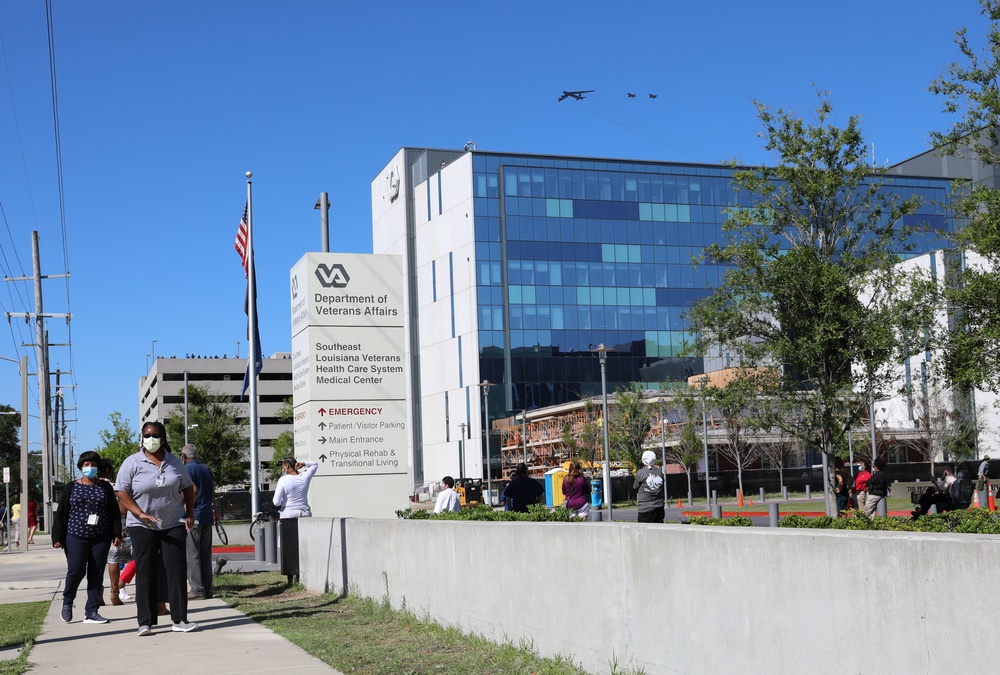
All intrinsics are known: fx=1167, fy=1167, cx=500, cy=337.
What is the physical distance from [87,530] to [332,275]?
380 inches

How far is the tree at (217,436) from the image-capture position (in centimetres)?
7112

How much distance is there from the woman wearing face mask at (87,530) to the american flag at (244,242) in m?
13.3

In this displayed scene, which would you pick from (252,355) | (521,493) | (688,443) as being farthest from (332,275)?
(688,443)

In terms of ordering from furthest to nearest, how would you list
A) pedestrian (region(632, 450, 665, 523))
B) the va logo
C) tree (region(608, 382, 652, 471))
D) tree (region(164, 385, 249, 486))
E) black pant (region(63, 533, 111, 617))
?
tree (region(164, 385, 249, 486)) → tree (region(608, 382, 652, 471)) → the va logo → pedestrian (region(632, 450, 665, 523)) → black pant (region(63, 533, 111, 617))

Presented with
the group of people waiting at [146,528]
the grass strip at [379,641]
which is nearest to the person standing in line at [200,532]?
the group of people waiting at [146,528]

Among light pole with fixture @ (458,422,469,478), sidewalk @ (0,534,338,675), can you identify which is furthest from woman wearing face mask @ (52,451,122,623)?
light pole with fixture @ (458,422,469,478)

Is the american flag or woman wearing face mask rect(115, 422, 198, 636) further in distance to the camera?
the american flag

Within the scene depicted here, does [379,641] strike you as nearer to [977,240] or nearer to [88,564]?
[88,564]

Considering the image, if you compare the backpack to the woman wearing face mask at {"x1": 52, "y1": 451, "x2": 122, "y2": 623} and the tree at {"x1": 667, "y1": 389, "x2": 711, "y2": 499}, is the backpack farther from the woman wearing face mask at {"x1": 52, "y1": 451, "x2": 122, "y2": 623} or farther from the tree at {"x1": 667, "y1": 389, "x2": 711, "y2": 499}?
the tree at {"x1": 667, "y1": 389, "x2": 711, "y2": 499}

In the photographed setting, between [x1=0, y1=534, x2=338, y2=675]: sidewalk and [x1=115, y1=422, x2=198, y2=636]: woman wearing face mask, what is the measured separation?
31 centimetres

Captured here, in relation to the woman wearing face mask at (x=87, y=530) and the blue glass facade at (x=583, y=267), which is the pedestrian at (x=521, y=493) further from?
the blue glass facade at (x=583, y=267)

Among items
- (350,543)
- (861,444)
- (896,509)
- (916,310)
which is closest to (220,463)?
(861,444)

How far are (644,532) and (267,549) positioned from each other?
1184 centimetres

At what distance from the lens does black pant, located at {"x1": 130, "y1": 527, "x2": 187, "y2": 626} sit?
10273 millimetres
